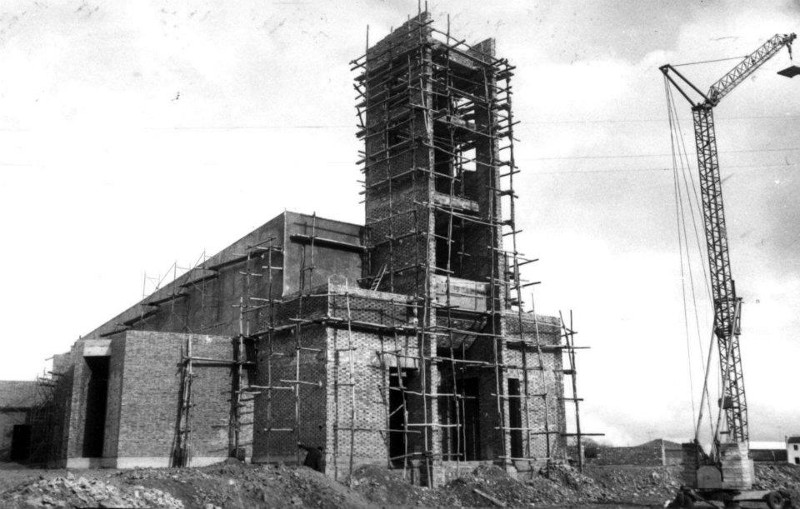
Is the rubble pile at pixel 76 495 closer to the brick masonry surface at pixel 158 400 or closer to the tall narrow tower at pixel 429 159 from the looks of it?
the brick masonry surface at pixel 158 400

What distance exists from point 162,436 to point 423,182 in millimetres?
11595

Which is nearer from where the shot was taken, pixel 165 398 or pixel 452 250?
pixel 165 398

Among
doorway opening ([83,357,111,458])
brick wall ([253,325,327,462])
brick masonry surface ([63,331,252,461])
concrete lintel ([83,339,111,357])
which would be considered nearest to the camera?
brick wall ([253,325,327,462])

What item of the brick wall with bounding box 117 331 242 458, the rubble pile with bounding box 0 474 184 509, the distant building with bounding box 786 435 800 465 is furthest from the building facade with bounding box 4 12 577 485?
the distant building with bounding box 786 435 800 465

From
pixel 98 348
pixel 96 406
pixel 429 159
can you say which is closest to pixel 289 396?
pixel 98 348

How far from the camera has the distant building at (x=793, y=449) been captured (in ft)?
185

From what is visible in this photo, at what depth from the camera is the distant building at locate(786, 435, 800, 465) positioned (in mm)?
56375

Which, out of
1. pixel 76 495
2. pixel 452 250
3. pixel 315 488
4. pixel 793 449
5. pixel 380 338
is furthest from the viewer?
pixel 793 449

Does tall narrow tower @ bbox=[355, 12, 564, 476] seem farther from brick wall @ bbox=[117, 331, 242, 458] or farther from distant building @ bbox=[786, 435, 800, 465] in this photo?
distant building @ bbox=[786, 435, 800, 465]

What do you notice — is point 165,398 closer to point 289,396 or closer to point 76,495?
point 289,396

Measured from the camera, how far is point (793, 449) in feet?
195

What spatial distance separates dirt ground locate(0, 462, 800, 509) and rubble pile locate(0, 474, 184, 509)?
0.7 inches

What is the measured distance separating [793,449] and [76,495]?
56014mm

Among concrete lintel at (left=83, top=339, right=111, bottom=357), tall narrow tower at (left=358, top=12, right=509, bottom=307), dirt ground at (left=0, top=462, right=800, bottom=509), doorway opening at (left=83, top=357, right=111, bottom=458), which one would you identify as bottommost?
dirt ground at (left=0, top=462, right=800, bottom=509)
